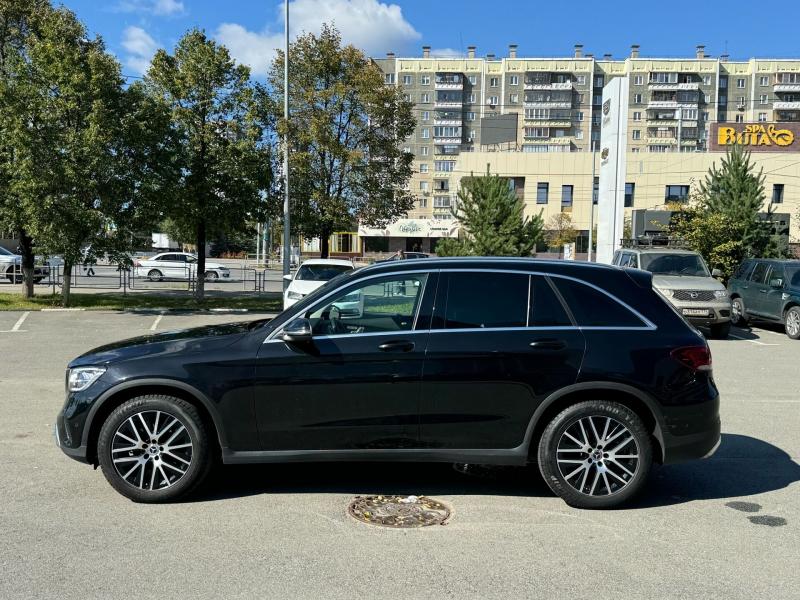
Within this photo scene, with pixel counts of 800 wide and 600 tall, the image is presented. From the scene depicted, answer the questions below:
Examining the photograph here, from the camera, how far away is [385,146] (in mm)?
23719

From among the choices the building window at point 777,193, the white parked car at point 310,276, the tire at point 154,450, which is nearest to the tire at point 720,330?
the white parked car at point 310,276

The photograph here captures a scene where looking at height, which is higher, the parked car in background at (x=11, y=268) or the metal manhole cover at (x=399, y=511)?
the parked car in background at (x=11, y=268)

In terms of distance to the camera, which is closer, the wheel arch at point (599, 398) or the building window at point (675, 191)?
the wheel arch at point (599, 398)

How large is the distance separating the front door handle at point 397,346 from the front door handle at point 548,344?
0.86 metres

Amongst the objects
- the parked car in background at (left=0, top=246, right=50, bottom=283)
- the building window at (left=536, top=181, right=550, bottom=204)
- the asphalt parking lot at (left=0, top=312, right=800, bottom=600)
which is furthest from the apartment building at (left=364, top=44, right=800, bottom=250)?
the asphalt parking lot at (left=0, top=312, right=800, bottom=600)

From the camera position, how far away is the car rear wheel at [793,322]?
15734 millimetres

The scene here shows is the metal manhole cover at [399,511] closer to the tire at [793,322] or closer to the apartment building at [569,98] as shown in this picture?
the tire at [793,322]

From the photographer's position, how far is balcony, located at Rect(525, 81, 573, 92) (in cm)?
9888

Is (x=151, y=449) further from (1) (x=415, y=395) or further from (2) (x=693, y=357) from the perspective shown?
(2) (x=693, y=357)

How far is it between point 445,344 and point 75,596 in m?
2.67

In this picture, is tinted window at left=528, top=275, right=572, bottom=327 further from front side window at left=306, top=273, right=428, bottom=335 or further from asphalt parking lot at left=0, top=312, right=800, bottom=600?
asphalt parking lot at left=0, top=312, right=800, bottom=600

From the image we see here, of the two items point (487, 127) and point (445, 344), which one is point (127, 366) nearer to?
point (445, 344)

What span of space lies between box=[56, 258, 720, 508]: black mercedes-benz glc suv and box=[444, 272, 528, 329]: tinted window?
0.01 meters

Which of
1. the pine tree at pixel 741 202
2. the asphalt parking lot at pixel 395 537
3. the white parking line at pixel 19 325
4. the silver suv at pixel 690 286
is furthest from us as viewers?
the pine tree at pixel 741 202
